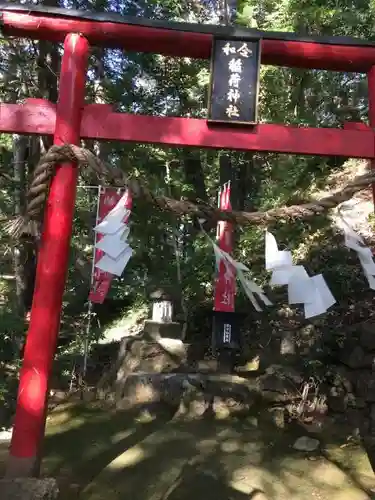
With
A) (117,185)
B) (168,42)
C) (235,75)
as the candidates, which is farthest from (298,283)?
(168,42)

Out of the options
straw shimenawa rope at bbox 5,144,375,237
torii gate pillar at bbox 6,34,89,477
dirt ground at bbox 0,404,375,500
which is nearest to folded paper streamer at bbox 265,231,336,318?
straw shimenawa rope at bbox 5,144,375,237

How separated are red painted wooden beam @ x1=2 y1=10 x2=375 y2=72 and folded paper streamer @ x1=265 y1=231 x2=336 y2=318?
165cm

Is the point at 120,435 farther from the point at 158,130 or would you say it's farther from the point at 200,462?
the point at 158,130

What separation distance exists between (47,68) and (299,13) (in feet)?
14.7

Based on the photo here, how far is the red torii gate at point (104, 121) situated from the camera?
338cm

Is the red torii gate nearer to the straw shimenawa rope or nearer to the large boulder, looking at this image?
the straw shimenawa rope

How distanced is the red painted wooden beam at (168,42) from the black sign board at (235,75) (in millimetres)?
158

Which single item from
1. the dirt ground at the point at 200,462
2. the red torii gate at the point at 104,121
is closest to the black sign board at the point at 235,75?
the red torii gate at the point at 104,121

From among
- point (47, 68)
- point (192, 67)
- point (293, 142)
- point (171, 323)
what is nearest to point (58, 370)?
point (171, 323)

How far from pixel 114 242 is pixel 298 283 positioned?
52.6 inches

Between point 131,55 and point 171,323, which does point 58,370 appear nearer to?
point 171,323

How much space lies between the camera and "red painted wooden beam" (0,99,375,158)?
357cm

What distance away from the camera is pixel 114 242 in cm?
344

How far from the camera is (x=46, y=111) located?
358 cm
